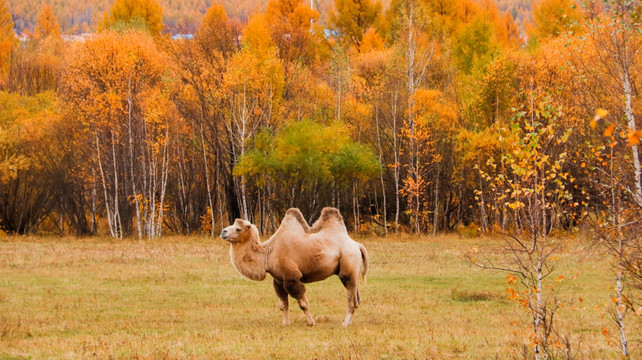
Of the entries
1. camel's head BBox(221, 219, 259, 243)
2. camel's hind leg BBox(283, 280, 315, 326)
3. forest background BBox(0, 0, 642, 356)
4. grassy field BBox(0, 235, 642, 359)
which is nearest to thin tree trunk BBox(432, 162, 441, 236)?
forest background BBox(0, 0, 642, 356)

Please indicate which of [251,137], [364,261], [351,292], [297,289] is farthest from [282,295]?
[251,137]

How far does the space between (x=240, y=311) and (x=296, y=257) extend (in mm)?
3545

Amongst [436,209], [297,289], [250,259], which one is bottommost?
[436,209]

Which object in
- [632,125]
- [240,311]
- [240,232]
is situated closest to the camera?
[632,125]

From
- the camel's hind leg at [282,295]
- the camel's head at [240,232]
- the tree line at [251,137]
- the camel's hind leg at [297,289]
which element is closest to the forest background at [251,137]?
the tree line at [251,137]

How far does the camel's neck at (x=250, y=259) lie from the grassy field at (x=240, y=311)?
1097 mm

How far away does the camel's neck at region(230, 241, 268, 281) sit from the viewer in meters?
14.1

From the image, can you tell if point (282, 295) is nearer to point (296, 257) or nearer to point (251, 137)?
point (296, 257)

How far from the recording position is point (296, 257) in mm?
14156

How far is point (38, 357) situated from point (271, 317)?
578 centimetres

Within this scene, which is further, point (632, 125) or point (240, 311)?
point (240, 311)

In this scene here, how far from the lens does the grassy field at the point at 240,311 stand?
11.8 m

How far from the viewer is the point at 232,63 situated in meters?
40.5

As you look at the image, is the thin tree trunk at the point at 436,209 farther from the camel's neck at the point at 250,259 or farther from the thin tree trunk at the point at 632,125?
the thin tree trunk at the point at 632,125
